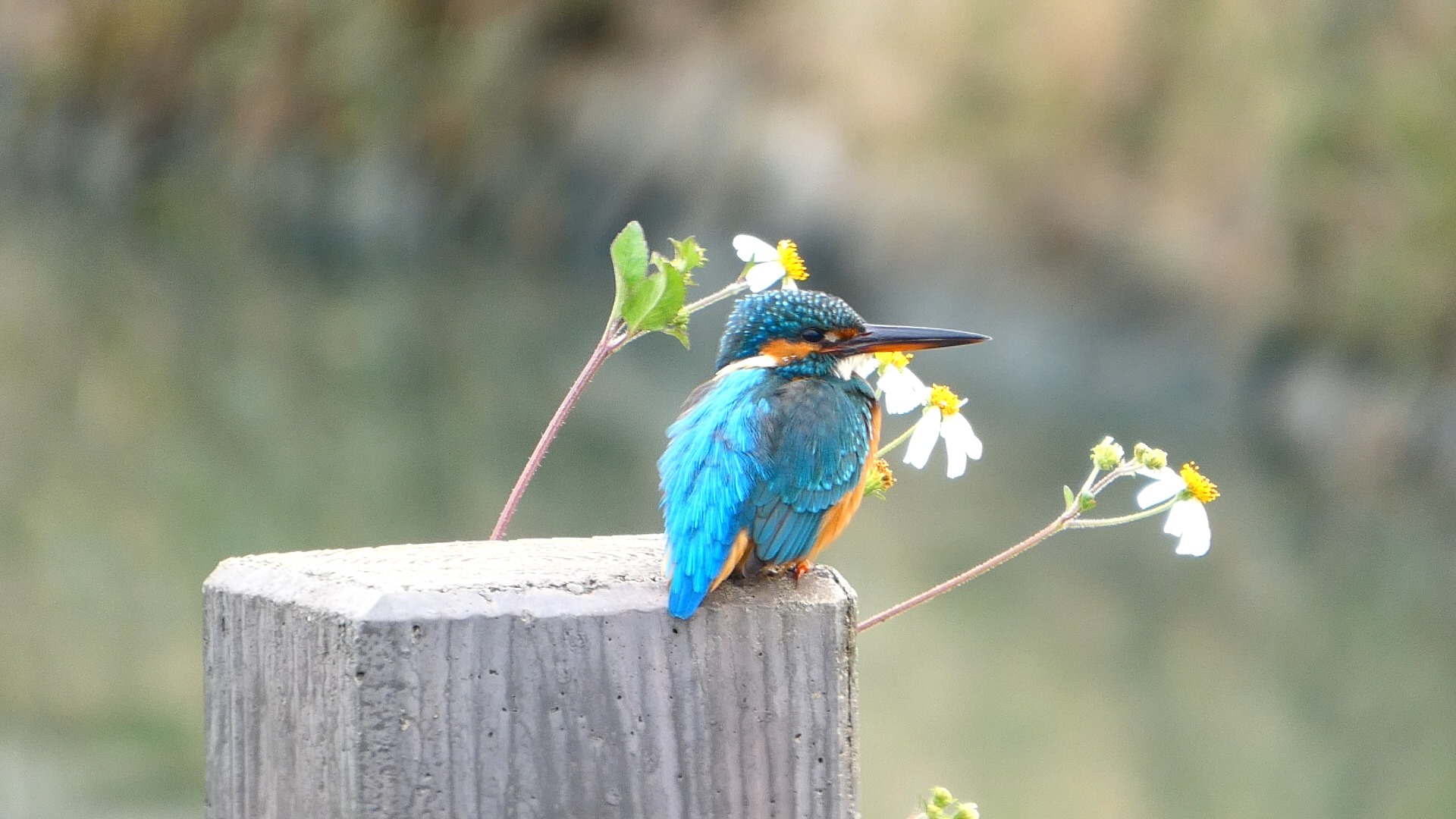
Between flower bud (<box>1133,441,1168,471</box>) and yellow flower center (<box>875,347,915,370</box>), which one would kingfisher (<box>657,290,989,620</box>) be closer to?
yellow flower center (<box>875,347,915,370</box>)

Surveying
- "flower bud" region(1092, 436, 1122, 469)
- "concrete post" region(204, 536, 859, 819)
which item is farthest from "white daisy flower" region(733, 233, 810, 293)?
"concrete post" region(204, 536, 859, 819)

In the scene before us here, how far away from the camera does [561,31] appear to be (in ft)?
42.2

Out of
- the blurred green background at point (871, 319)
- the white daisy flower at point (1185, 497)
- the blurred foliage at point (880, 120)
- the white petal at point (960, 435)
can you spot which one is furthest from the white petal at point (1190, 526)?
the blurred foliage at point (880, 120)

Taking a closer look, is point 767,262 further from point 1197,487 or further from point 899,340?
point 1197,487

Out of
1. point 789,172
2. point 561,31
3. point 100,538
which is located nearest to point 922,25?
point 789,172

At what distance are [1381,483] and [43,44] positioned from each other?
12.0m

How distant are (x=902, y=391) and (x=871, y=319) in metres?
8.63

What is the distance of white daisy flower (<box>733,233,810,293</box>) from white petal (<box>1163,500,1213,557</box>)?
275 millimetres

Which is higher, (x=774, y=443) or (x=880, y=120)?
(x=880, y=120)

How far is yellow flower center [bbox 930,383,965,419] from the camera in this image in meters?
1.11

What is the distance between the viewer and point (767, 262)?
113cm

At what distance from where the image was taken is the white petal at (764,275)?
3.63ft

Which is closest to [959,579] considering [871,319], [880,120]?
[871,319]

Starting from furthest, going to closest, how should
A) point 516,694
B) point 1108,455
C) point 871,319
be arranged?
point 871,319 < point 1108,455 < point 516,694
